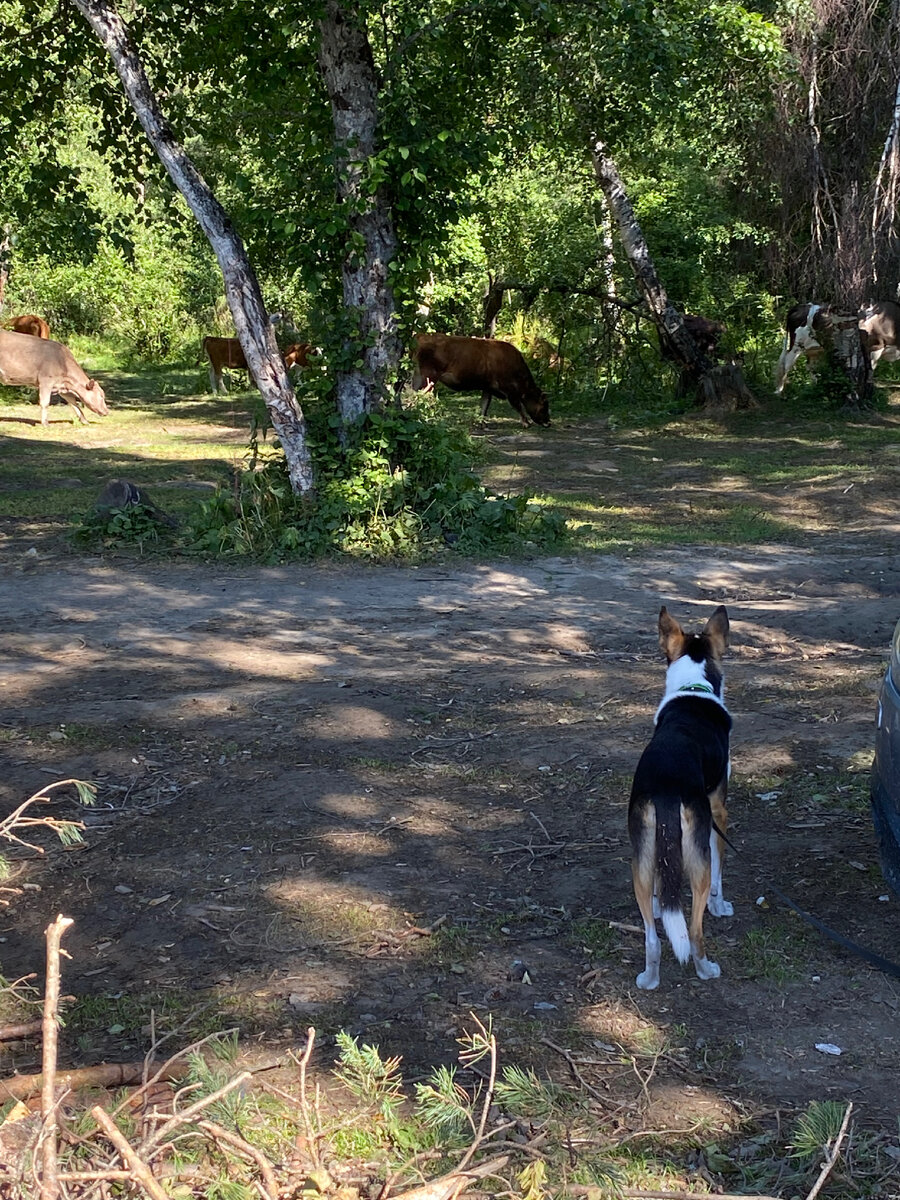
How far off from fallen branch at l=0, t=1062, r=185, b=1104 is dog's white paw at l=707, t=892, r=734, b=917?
206cm

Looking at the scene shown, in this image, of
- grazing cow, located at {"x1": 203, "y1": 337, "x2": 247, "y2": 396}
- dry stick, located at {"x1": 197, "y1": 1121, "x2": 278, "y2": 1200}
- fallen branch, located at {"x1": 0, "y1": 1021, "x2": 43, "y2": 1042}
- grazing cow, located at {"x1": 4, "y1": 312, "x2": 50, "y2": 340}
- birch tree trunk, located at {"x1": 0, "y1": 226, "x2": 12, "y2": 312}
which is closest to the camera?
dry stick, located at {"x1": 197, "y1": 1121, "x2": 278, "y2": 1200}

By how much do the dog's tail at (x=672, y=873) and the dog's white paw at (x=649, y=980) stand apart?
0.20 meters

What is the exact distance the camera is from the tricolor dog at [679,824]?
3943mm

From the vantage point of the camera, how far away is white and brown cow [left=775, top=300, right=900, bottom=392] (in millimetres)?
21250

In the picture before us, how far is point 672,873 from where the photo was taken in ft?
12.9

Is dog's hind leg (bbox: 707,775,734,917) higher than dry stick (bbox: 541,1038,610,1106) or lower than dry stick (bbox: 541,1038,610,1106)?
higher

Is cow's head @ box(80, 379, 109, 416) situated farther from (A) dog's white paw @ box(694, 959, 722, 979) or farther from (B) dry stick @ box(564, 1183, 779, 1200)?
(B) dry stick @ box(564, 1183, 779, 1200)

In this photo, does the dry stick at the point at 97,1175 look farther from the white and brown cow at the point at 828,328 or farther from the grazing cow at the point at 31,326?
the grazing cow at the point at 31,326

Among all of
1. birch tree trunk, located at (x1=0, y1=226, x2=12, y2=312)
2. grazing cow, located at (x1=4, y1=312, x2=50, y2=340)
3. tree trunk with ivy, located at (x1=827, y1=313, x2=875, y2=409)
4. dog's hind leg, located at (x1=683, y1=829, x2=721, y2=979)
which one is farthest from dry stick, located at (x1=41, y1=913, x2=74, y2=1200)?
grazing cow, located at (x1=4, y1=312, x2=50, y2=340)

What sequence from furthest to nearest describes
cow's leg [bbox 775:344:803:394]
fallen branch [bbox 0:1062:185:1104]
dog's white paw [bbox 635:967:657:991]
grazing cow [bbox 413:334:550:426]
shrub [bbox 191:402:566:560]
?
1. cow's leg [bbox 775:344:803:394]
2. grazing cow [bbox 413:334:550:426]
3. shrub [bbox 191:402:566:560]
4. dog's white paw [bbox 635:967:657:991]
5. fallen branch [bbox 0:1062:185:1104]

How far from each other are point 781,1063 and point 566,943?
3.13 feet

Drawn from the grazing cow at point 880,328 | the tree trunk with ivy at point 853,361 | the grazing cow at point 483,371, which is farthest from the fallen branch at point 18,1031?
the grazing cow at point 880,328

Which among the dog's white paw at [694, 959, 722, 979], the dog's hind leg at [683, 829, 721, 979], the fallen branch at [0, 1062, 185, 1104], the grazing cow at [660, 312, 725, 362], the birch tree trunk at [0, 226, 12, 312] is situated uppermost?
the birch tree trunk at [0, 226, 12, 312]

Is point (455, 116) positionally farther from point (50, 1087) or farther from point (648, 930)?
point (50, 1087)
